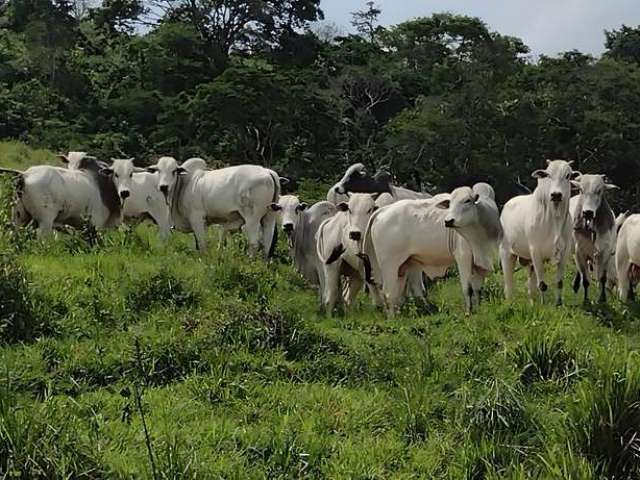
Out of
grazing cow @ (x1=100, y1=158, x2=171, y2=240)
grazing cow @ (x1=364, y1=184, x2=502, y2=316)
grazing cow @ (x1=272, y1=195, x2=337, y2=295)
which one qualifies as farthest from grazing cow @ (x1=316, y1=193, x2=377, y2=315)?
grazing cow @ (x1=100, y1=158, x2=171, y2=240)

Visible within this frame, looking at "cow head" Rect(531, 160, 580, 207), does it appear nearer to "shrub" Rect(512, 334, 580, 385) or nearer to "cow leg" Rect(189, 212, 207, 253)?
"shrub" Rect(512, 334, 580, 385)

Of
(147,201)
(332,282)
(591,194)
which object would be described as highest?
(591,194)

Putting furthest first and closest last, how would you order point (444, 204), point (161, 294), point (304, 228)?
1. point (304, 228)
2. point (444, 204)
3. point (161, 294)

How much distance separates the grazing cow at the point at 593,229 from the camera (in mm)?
10750

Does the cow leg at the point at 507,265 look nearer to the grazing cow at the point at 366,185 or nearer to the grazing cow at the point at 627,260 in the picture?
the grazing cow at the point at 627,260

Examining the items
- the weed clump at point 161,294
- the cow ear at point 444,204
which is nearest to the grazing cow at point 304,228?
the cow ear at point 444,204

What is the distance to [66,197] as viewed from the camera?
1147cm

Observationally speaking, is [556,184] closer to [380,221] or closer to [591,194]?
[591,194]

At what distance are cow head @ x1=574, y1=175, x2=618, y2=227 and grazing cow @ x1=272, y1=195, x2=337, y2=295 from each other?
3243mm

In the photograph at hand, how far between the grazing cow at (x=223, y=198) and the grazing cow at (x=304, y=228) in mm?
A: 354

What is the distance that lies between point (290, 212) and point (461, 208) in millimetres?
3362

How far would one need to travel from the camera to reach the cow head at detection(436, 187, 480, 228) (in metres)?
9.16

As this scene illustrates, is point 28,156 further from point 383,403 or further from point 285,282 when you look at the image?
point 383,403

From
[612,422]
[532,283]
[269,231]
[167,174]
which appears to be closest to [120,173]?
[167,174]
